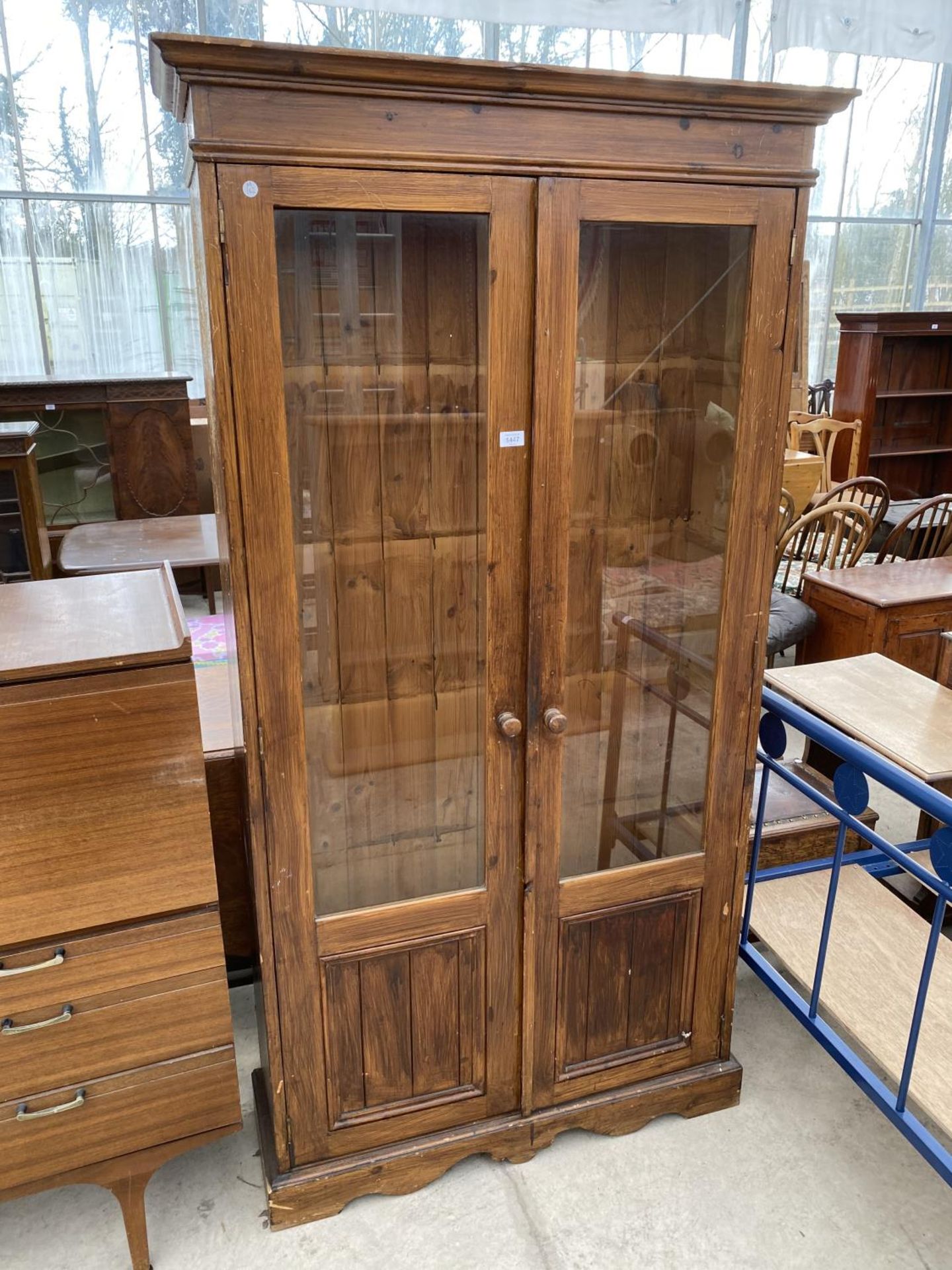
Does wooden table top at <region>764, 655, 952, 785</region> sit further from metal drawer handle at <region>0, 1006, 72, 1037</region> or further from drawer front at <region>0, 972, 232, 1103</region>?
metal drawer handle at <region>0, 1006, 72, 1037</region>

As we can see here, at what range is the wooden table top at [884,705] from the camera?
2168 mm

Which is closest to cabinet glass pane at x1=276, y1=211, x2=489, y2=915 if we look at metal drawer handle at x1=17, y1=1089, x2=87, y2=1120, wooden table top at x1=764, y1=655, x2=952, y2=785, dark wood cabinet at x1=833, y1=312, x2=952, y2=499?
metal drawer handle at x1=17, y1=1089, x2=87, y2=1120

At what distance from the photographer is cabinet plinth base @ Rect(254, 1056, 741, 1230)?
1647mm

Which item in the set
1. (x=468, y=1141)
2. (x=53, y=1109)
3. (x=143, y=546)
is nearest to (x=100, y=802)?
(x=53, y=1109)

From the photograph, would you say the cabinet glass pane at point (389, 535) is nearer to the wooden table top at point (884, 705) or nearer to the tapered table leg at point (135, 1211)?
the tapered table leg at point (135, 1211)

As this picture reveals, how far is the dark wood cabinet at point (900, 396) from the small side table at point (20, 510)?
17.8 ft

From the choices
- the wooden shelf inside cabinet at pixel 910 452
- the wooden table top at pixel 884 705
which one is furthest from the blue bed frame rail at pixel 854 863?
the wooden shelf inside cabinet at pixel 910 452

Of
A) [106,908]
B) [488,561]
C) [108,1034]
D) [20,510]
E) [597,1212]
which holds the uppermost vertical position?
[488,561]

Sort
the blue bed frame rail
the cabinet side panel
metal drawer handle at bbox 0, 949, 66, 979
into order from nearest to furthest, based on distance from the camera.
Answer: the cabinet side panel, metal drawer handle at bbox 0, 949, 66, 979, the blue bed frame rail

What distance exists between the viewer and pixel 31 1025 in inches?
54.9

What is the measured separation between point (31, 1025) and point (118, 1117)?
23 cm

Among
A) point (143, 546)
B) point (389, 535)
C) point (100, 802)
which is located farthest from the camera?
point (143, 546)

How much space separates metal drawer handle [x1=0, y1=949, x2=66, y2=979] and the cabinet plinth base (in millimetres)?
585

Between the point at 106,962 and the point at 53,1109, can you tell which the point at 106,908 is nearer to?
the point at 106,962
